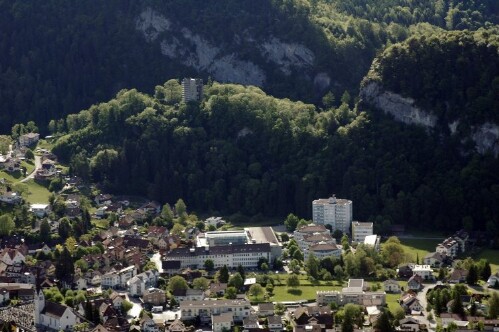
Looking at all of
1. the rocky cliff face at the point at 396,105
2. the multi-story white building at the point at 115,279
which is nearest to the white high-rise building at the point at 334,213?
the rocky cliff face at the point at 396,105

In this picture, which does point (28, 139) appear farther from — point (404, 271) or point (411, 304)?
point (411, 304)

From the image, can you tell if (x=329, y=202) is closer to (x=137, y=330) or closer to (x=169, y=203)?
(x=169, y=203)

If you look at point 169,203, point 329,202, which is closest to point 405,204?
point 329,202

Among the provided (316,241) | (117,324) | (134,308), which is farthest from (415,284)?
(117,324)

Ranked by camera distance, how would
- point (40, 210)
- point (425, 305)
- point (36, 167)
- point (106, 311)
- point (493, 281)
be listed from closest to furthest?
point (106, 311) → point (425, 305) → point (493, 281) → point (40, 210) → point (36, 167)

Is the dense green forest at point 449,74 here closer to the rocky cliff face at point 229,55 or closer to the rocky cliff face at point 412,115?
the rocky cliff face at point 412,115
